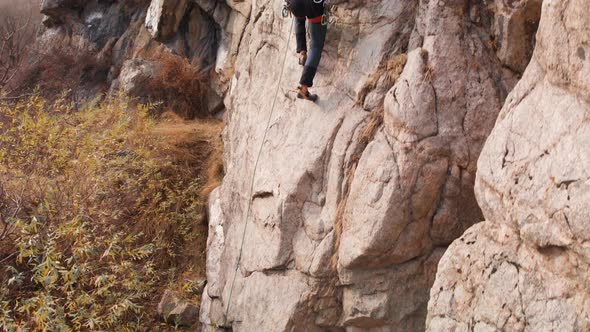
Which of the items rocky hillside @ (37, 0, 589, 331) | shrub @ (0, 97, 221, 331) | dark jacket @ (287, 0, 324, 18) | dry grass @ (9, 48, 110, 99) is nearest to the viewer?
rocky hillside @ (37, 0, 589, 331)

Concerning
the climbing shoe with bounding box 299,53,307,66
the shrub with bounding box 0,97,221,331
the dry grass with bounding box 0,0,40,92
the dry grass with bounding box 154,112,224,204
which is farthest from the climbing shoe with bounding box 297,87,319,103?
the dry grass with bounding box 0,0,40,92

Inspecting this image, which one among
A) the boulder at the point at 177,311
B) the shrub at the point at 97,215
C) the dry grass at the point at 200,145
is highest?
the dry grass at the point at 200,145

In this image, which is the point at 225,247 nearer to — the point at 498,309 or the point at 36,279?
the point at 36,279

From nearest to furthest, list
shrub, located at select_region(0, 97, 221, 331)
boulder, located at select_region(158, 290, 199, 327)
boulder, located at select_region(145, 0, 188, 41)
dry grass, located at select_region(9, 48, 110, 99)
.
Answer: shrub, located at select_region(0, 97, 221, 331)
boulder, located at select_region(158, 290, 199, 327)
boulder, located at select_region(145, 0, 188, 41)
dry grass, located at select_region(9, 48, 110, 99)

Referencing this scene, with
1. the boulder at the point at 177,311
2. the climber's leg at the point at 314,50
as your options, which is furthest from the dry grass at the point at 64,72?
the climber's leg at the point at 314,50

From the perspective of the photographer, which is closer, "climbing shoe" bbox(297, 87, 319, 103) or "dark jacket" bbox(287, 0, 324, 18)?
"dark jacket" bbox(287, 0, 324, 18)

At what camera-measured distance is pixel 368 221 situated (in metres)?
6.47

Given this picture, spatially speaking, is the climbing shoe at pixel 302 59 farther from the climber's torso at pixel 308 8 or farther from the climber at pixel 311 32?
the climber's torso at pixel 308 8

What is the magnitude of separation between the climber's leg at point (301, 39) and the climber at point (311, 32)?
1 centimetres

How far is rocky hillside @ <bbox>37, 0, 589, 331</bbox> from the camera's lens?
14.9ft

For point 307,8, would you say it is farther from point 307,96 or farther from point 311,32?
point 307,96

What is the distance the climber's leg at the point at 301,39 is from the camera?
7695mm

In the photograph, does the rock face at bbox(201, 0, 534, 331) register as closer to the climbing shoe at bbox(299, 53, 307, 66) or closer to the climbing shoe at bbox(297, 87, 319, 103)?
the climbing shoe at bbox(297, 87, 319, 103)

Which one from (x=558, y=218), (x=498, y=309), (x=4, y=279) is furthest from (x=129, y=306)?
(x=558, y=218)
